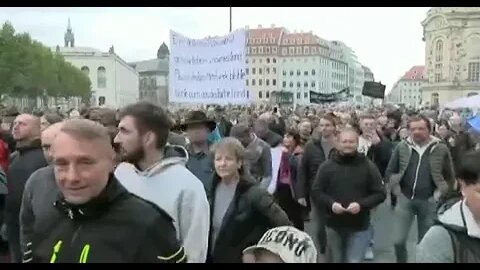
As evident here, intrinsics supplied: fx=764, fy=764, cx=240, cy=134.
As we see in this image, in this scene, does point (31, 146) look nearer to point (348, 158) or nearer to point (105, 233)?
point (348, 158)

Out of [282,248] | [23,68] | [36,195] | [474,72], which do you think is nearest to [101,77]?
[474,72]

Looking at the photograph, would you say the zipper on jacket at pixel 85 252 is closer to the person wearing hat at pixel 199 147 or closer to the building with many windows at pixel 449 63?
the person wearing hat at pixel 199 147

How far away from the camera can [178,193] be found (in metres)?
3.21

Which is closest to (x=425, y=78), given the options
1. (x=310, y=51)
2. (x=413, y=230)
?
(x=310, y=51)

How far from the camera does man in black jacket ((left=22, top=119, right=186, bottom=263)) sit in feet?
7.02

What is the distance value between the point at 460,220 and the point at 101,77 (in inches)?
4164

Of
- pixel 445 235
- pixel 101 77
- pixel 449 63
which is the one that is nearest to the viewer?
pixel 445 235

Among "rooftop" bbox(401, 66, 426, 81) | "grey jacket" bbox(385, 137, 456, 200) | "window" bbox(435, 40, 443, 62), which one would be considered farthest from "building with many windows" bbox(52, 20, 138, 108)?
"grey jacket" bbox(385, 137, 456, 200)

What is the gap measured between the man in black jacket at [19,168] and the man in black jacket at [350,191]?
212cm

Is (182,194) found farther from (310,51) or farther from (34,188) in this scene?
(310,51)

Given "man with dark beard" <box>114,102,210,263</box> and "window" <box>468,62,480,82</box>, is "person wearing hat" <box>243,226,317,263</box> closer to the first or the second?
"man with dark beard" <box>114,102,210,263</box>

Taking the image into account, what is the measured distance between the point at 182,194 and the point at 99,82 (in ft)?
347

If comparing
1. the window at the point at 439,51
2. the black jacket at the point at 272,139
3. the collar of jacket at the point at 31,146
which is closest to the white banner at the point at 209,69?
the black jacket at the point at 272,139

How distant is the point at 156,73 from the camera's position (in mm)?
86875
